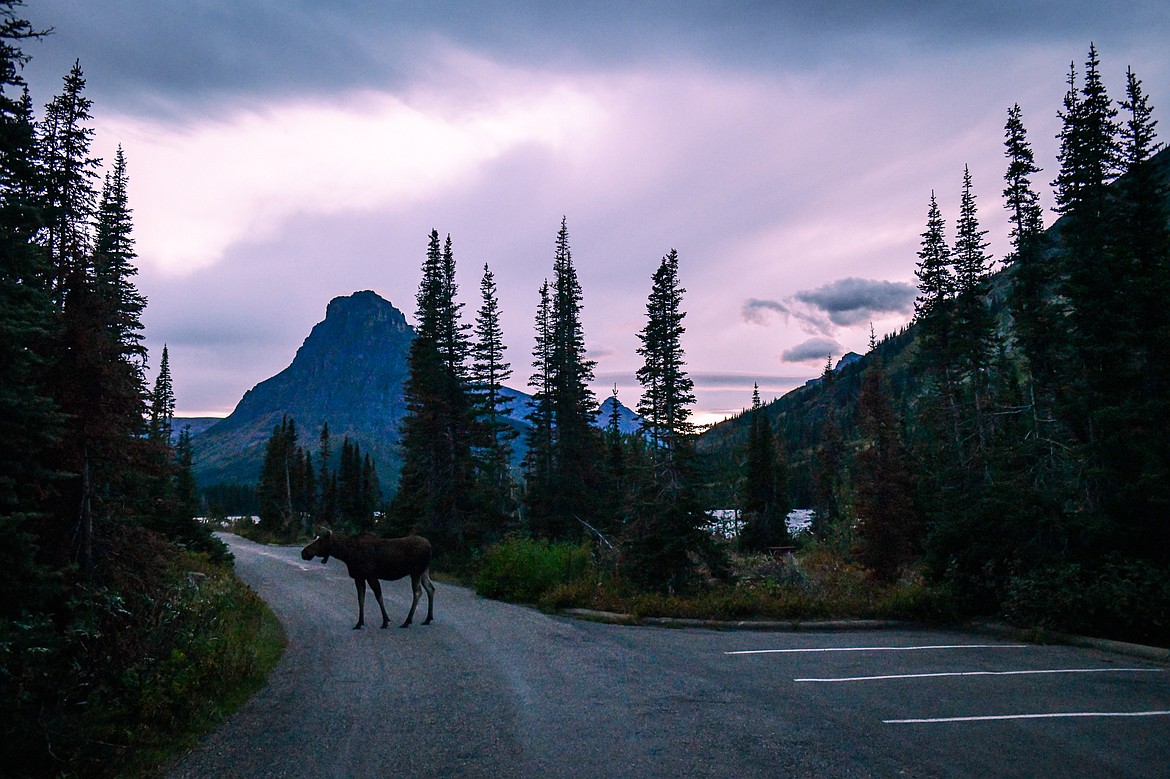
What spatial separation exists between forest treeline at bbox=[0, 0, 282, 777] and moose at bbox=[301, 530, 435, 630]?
298 cm

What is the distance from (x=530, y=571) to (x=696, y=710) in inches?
457

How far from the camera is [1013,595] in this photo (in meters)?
13.5

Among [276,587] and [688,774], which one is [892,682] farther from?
[276,587]

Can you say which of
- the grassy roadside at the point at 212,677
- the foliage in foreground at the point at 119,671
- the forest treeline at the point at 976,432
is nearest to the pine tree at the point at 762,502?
the forest treeline at the point at 976,432

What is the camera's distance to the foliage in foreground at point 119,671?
5.75 m

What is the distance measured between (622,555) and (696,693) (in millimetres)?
11360

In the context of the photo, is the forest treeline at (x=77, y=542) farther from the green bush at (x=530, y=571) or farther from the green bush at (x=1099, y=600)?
the green bush at (x=1099, y=600)

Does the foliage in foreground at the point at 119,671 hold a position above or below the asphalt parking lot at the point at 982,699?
above

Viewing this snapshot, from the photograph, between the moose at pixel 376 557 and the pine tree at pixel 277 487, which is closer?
the moose at pixel 376 557

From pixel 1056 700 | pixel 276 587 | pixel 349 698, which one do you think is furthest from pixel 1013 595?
pixel 276 587

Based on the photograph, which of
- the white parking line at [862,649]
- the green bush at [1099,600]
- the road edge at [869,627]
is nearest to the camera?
the road edge at [869,627]

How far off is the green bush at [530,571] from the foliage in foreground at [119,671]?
830 centimetres

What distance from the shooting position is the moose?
1408 cm

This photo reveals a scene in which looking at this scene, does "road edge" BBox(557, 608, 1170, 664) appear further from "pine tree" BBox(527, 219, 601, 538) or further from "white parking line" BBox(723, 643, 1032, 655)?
"pine tree" BBox(527, 219, 601, 538)
